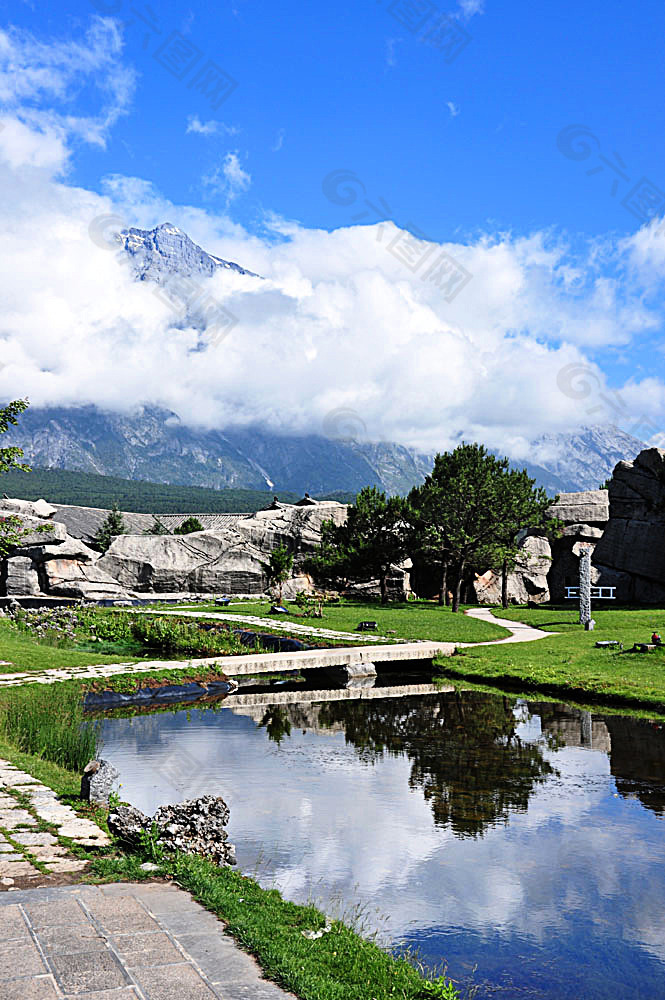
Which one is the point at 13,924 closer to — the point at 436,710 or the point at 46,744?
the point at 46,744

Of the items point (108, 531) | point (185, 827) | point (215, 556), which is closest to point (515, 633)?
point (185, 827)

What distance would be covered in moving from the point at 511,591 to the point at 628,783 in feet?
146

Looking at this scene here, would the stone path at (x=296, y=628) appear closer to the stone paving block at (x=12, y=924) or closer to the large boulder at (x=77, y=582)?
the large boulder at (x=77, y=582)

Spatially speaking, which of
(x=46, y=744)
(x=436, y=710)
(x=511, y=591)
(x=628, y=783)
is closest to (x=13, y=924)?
(x=46, y=744)

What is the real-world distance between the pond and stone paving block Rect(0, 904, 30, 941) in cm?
333

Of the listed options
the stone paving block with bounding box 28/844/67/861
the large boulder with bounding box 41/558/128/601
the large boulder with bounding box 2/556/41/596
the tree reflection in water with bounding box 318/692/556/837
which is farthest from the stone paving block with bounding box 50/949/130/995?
the large boulder with bounding box 2/556/41/596

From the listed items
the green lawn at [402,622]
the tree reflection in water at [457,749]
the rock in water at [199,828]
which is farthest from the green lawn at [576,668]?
the rock in water at [199,828]

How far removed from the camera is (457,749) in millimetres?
16125

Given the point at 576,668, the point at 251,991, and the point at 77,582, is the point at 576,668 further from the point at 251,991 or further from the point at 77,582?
the point at 77,582

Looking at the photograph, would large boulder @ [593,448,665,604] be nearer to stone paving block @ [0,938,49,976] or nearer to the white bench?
the white bench

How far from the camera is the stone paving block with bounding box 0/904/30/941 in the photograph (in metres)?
6.00

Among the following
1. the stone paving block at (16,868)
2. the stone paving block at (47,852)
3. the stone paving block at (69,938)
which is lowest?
→ the stone paving block at (47,852)

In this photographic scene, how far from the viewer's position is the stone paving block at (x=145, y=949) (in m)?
5.71

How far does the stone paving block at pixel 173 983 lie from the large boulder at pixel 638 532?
168 feet
